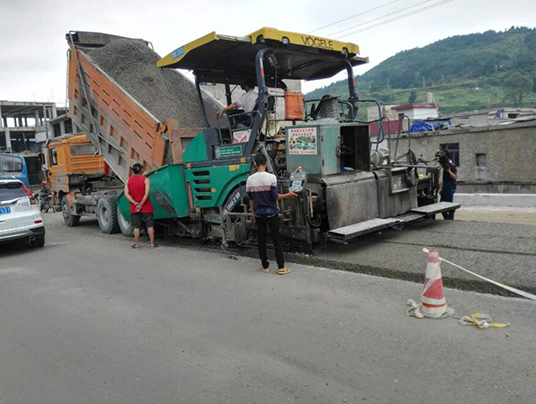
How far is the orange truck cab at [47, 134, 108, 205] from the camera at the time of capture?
12477mm

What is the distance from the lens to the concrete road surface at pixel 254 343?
3.13 meters

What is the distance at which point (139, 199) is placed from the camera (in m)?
8.41

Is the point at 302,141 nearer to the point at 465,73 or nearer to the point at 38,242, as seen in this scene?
the point at 38,242

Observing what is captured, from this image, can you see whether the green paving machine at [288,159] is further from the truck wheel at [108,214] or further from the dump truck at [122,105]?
the truck wheel at [108,214]

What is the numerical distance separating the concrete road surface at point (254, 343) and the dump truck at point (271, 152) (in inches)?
42.2

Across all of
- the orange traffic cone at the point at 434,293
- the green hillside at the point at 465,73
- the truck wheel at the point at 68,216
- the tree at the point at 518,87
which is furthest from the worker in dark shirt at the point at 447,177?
the tree at the point at 518,87

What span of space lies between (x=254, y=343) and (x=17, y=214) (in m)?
6.68

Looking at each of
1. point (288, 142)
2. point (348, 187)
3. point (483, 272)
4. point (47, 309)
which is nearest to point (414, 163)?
point (348, 187)

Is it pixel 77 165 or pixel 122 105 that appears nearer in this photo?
pixel 122 105

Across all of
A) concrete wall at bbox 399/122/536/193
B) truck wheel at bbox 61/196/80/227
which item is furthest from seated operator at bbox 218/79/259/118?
concrete wall at bbox 399/122/536/193

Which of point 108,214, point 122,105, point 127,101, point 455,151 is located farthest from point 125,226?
point 455,151

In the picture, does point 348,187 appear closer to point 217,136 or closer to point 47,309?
point 217,136

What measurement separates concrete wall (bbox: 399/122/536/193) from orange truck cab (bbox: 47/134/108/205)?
37.1 feet

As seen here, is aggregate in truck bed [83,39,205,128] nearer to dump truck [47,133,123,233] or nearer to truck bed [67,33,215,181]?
truck bed [67,33,215,181]
